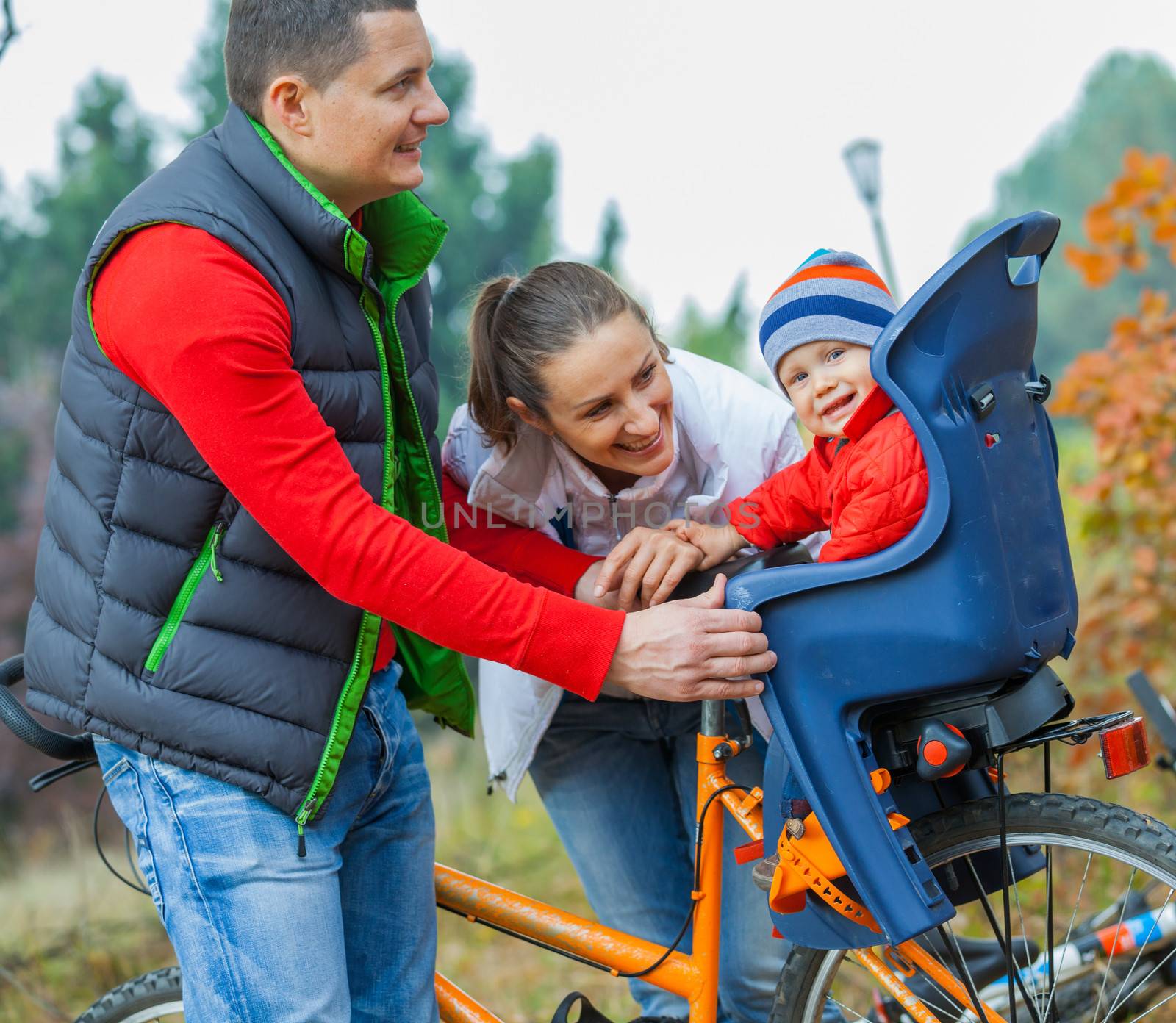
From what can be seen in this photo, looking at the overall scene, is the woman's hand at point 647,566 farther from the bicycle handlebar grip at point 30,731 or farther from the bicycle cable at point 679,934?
the bicycle handlebar grip at point 30,731

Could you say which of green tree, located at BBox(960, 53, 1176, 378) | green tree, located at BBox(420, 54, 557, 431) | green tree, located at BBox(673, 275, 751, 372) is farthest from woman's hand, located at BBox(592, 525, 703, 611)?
green tree, located at BBox(960, 53, 1176, 378)

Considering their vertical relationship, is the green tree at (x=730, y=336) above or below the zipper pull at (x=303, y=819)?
above

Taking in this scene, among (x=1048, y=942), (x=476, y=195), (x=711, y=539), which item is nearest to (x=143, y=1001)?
(x=711, y=539)

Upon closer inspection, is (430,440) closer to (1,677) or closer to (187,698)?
(187,698)

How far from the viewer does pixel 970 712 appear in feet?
4.84

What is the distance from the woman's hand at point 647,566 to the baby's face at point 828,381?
27 cm

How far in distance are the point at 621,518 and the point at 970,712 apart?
2.56 feet

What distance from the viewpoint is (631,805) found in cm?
215

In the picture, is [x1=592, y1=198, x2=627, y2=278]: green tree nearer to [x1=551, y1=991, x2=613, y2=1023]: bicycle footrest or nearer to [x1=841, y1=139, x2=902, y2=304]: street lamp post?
[x1=841, y1=139, x2=902, y2=304]: street lamp post

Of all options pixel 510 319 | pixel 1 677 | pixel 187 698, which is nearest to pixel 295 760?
pixel 187 698

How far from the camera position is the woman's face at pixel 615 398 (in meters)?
1.85

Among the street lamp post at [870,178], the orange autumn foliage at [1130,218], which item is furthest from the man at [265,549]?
the street lamp post at [870,178]

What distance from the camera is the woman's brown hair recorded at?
6.16 feet

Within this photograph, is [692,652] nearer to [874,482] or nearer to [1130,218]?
[874,482]
